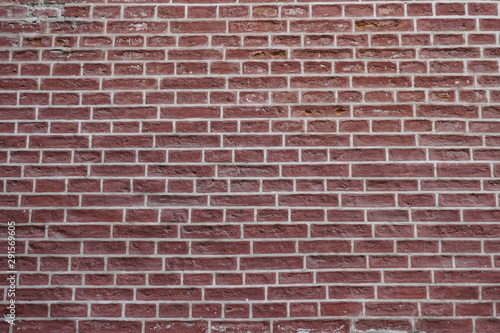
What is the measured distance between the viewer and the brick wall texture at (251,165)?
2305 mm

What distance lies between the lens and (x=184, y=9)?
250 centimetres

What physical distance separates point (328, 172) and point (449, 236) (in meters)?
0.72

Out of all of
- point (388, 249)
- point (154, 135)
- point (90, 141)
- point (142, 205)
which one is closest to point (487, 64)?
point (388, 249)

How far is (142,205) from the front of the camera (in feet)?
7.79

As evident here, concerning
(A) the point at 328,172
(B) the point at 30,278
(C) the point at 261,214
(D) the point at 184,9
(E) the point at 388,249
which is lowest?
(B) the point at 30,278

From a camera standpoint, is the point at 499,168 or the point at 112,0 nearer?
the point at 499,168

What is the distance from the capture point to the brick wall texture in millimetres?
2305

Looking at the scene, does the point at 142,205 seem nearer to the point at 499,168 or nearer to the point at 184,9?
the point at 184,9

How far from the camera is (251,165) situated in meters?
2.39

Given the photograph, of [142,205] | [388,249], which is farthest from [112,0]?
[388,249]

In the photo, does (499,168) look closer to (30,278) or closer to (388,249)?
(388,249)

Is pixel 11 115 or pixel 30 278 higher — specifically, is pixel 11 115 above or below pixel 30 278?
above

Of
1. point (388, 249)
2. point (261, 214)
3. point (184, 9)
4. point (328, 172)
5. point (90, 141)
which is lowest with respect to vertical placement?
point (388, 249)

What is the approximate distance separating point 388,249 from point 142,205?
1345 millimetres
